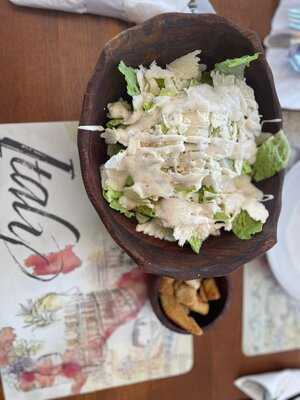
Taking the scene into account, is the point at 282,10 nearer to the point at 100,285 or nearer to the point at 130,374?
the point at 100,285

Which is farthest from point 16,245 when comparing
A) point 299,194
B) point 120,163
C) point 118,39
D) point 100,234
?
point 299,194

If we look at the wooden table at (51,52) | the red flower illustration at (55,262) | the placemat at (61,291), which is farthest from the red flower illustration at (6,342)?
the wooden table at (51,52)

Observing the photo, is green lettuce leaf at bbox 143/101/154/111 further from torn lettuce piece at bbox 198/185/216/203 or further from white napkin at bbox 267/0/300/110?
white napkin at bbox 267/0/300/110

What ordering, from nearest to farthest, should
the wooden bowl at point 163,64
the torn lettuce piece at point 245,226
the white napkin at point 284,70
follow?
1. the wooden bowl at point 163,64
2. the torn lettuce piece at point 245,226
3. the white napkin at point 284,70

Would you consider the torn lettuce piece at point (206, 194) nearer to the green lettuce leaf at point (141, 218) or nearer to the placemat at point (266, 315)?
the green lettuce leaf at point (141, 218)

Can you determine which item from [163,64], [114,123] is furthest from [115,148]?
[163,64]

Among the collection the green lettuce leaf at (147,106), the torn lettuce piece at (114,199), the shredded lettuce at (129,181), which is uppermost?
the green lettuce leaf at (147,106)
